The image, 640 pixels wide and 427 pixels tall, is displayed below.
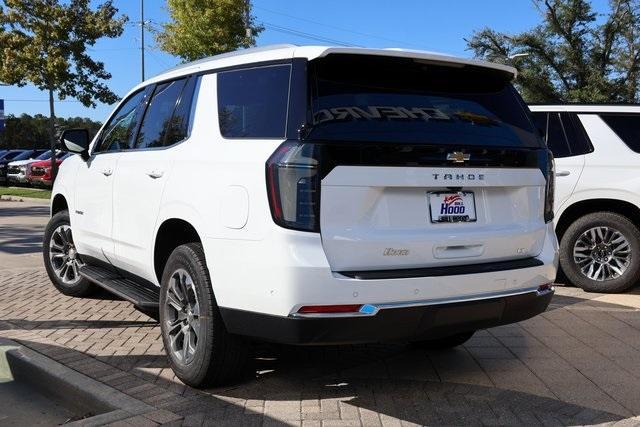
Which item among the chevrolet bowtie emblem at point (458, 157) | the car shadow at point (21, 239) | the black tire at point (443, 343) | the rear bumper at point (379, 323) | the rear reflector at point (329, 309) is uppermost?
the chevrolet bowtie emblem at point (458, 157)

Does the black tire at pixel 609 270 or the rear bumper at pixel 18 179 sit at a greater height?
the black tire at pixel 609 270

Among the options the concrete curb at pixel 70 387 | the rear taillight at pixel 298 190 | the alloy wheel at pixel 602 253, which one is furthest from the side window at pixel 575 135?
the concrete curb at pixel 70 387

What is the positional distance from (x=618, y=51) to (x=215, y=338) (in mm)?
34354

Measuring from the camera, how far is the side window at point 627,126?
264 inches

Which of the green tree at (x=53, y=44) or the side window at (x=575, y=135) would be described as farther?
the green tree at (x=53, y=44)

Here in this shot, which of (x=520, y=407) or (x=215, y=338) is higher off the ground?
(x=215, y=338)

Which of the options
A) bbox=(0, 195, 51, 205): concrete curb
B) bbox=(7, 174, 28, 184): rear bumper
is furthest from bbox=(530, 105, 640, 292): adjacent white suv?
bbox=(7, 174, 28, 184): rear bumper

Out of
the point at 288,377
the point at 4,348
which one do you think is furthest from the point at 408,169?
the point at 4,348

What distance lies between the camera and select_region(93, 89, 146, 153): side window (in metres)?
5.07

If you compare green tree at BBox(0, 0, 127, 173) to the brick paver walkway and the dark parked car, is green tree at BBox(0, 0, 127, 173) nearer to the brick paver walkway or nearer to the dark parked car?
the dark parked car

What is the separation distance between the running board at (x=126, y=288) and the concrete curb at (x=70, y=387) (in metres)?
0.59

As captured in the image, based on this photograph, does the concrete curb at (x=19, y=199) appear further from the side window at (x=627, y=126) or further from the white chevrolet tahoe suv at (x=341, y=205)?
the white chevrolet tahoe suv at (x=341, y=205)

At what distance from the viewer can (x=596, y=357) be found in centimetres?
456

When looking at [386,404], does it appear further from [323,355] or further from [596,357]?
[596,357]
